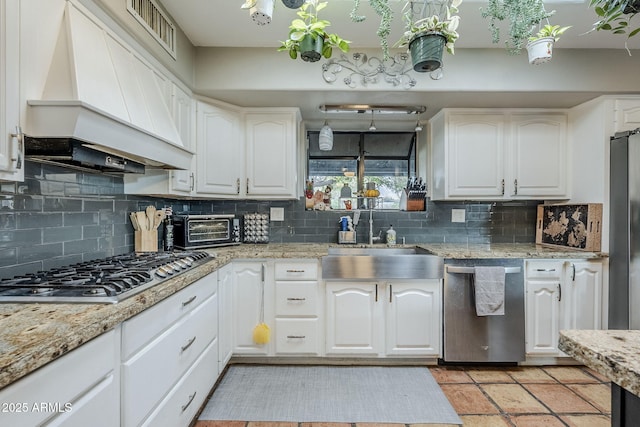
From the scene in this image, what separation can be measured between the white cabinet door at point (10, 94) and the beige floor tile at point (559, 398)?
291 cm

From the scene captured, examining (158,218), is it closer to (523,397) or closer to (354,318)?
(354,318)

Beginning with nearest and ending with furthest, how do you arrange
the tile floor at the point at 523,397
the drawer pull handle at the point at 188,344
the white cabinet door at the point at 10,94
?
the white cabinet door at the point at 10,94 < the drawer pull handle at the point at 188,344 < the tile floor at the point at 523,397

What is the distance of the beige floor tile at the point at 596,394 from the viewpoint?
2.01 metres

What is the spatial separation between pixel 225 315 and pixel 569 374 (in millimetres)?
2555

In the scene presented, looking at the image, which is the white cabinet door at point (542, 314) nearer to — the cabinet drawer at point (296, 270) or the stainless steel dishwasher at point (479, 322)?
the stainless steel dishwasher at point (479, 322)

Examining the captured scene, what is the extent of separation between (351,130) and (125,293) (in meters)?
2.67

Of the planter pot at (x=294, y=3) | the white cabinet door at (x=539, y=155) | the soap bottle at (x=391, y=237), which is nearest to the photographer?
the planter pot at (x=294, y=3)

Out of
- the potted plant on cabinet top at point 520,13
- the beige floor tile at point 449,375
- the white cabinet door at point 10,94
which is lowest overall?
the beige floor tile at point 449,375

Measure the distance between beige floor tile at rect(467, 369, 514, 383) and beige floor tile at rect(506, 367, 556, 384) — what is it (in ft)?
0.19

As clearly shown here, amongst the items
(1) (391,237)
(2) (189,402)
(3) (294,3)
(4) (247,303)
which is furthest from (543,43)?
(2) (189,402)

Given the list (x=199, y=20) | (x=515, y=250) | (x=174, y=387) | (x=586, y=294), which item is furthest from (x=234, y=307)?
(x=586, y=294)

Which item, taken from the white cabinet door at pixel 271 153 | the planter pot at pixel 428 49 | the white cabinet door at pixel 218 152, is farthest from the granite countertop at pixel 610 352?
the white cabinet door at pixel 218 152

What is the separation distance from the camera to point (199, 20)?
2.14 metres

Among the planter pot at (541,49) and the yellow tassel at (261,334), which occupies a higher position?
the planter pot at (541,49)
